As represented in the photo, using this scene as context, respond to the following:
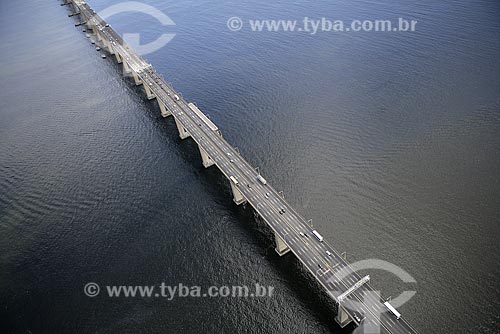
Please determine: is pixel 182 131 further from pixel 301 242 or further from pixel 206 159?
pixel 301 242

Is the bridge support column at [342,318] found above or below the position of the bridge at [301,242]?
below

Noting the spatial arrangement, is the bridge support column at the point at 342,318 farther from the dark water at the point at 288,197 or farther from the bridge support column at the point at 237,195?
the bridge support column at the point at 237,195

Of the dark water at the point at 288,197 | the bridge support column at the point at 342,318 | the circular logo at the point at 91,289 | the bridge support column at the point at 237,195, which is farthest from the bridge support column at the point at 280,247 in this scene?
the circular logo at the point at 91,289

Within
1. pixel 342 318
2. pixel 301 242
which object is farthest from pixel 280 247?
pixel 342 318

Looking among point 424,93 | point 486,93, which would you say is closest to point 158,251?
point 424,93

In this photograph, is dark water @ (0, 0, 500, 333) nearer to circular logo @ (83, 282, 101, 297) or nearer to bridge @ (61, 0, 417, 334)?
circular logo @ (83, 282, 101, 297)

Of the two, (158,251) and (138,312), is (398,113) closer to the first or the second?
(158,251)

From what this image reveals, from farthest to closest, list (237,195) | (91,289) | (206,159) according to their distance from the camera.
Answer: (206,159) < (237,195) < (91,289)
